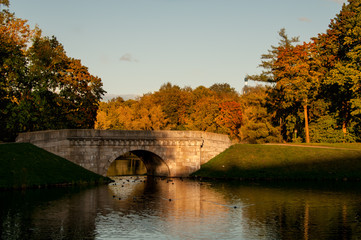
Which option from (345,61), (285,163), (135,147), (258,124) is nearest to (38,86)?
(135,147)

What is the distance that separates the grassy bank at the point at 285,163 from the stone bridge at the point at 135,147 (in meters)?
2.32

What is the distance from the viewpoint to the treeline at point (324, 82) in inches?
2985

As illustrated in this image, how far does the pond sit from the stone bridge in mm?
5460

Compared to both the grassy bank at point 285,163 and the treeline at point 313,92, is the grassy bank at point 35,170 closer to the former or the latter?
the grassy bank at point 285,163

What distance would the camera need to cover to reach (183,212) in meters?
37.1

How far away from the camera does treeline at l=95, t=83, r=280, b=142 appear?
9231cm

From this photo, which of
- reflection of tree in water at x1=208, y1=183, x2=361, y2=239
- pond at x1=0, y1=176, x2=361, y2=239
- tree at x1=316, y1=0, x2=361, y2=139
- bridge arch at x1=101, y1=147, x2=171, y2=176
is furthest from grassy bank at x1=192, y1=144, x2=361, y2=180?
tree at x1=316, y1=0, x2=361, y2=139

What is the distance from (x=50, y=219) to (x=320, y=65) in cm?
6238

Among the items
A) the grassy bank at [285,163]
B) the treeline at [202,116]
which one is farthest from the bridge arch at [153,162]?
the treeline at [202,116]

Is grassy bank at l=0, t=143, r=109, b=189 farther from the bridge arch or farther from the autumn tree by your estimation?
the autumn tree

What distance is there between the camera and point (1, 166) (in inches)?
1916

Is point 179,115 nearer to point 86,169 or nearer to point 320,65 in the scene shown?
point 320,65

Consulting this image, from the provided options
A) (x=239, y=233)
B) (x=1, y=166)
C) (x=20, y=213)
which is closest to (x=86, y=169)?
(x=1, y=166)

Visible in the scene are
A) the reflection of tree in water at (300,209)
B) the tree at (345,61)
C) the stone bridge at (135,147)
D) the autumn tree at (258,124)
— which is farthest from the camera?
the autumn tree at (258,124)
